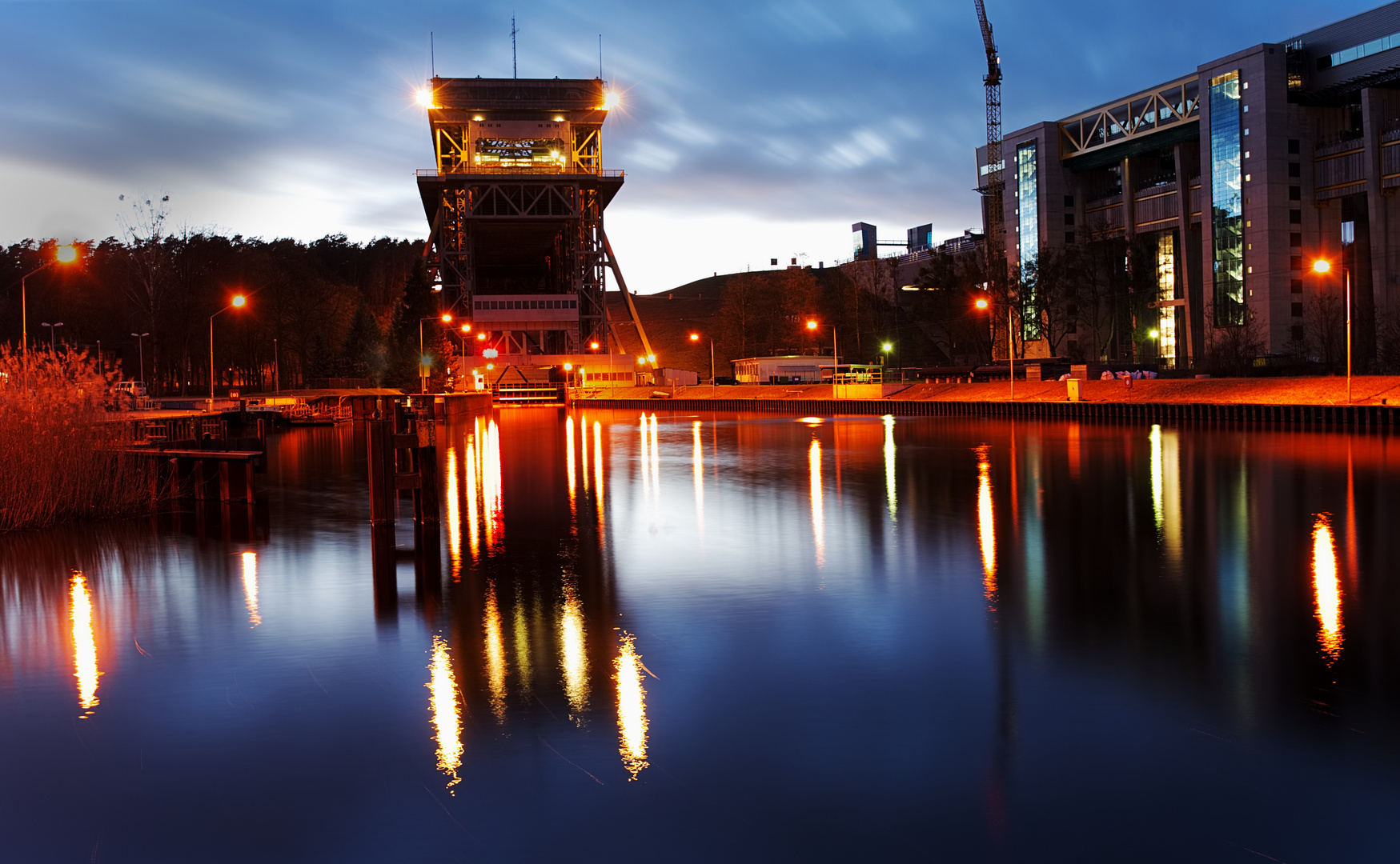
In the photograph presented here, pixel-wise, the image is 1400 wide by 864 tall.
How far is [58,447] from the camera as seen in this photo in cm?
1914

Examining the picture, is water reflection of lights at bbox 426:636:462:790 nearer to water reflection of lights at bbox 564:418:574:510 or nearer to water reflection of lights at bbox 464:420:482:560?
water reflection of lights at bbox 464:420:482:560

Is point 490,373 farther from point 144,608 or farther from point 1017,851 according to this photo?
point 1017,851

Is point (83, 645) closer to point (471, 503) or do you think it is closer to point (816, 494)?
point (471, 503)

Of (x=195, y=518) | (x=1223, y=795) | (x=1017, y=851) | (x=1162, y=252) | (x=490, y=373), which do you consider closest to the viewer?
(x=1017, y=851)

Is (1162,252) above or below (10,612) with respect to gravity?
above

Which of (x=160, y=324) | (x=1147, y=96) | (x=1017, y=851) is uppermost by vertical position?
(x=1147, y=96)

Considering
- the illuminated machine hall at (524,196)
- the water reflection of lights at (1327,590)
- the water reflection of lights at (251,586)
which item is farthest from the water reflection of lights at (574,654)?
the illuminated machine hall at (524,196)

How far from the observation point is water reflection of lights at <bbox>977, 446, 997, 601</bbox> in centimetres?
1309

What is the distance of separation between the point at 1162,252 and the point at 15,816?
105392mm

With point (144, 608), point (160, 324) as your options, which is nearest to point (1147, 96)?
point (160, 324)

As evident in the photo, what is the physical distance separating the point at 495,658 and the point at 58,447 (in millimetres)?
13098

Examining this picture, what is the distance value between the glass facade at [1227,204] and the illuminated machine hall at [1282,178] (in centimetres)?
10

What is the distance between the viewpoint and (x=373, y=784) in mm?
6883

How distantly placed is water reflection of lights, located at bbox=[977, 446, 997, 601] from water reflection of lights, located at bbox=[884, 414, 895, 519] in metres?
1.60
